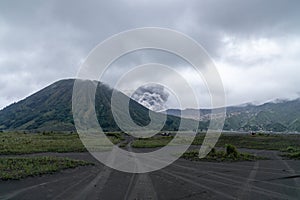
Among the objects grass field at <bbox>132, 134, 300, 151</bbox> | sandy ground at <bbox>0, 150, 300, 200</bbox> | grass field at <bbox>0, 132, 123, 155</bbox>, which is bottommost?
sandy ground at <bbox>0, 150, 300, 200</bbox>

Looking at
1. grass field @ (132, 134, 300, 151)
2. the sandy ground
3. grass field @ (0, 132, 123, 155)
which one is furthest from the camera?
grass field @ (132, 134, 300, 151)

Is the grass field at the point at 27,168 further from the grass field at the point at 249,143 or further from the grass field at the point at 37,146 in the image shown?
the grass field at the point at 249,143

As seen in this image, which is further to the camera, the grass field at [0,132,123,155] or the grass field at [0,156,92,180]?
the grass field at [0,132,123,155]

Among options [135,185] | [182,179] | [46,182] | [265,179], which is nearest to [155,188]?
[135,185]

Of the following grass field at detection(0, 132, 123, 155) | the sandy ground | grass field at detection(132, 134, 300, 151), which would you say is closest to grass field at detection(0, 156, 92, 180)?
the sandy ground

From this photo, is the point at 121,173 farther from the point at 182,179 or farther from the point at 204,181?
the point at 204,181

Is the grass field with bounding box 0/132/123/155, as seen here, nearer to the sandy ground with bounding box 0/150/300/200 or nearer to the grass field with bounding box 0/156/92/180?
the grass field with bounding box 0/156/92/180

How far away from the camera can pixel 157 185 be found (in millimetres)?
17406

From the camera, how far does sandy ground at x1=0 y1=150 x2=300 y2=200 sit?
1462 cm

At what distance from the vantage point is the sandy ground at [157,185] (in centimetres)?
1462

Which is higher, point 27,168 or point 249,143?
point 249,143

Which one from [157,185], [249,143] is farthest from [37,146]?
[249,143]

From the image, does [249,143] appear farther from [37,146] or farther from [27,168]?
[27,168]

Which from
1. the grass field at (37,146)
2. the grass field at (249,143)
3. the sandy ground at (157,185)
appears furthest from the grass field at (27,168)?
the grass field at (249,143)
